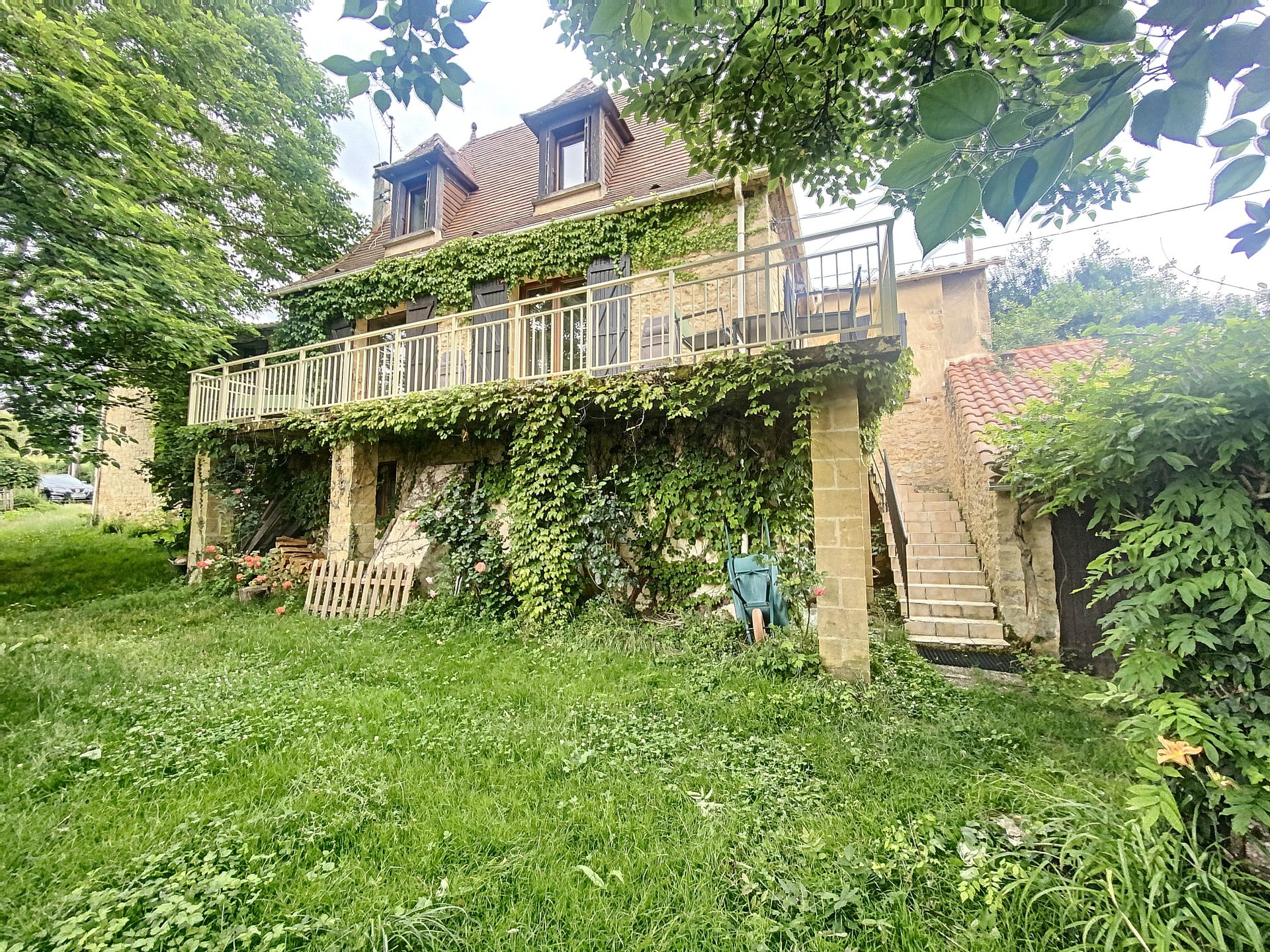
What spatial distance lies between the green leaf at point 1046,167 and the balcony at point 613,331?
3.72 meters

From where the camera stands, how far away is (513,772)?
286 cm

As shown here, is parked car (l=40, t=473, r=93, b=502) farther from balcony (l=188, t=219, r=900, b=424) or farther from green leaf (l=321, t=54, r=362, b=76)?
green leaf (l=321, t=54, r=362, b=76)

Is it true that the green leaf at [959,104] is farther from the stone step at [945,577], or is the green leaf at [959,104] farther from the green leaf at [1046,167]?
the stone step at [945,577]

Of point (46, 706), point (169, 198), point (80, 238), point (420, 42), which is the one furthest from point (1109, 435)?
point (169, 198)

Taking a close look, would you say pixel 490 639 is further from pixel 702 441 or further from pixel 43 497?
pixel 43 497

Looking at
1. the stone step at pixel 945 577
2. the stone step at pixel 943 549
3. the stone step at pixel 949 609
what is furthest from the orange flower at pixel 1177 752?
the stone step at pixel 943 549

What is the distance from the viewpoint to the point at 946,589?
6.55 m

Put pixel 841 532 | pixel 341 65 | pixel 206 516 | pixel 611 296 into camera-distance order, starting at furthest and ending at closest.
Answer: pixel 206 516
pixel 611 296
pixel 841 532
pixel 341 65

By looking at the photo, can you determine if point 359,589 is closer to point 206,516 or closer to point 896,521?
point 206,516

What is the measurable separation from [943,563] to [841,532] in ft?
12.0

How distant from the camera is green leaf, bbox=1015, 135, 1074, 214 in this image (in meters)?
0.68

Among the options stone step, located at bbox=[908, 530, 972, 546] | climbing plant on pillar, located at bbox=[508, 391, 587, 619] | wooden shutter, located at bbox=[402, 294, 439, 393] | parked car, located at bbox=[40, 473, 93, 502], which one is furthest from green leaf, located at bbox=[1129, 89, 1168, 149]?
parked car, located at bbox=[40, 473, 93, 502]

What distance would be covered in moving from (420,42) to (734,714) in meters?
4.11

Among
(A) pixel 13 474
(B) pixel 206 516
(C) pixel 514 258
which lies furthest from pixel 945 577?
(A) pixel 13 474
